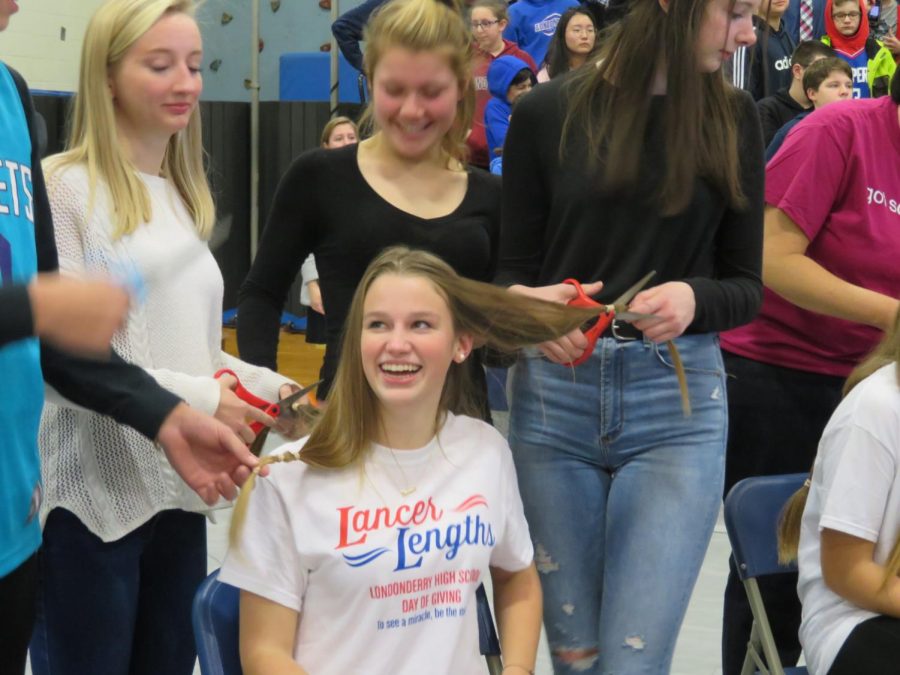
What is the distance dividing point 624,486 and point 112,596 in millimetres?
777

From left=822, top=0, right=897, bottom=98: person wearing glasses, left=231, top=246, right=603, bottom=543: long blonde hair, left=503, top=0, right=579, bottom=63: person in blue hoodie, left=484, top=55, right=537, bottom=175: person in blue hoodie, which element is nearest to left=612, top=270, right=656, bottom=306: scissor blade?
left=231, top=246, right=603, bottom=543: long blonde hair

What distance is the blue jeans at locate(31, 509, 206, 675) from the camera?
1891 millimetres

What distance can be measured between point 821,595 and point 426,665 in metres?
0.71

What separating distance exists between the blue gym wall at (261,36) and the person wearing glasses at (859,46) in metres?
3.99

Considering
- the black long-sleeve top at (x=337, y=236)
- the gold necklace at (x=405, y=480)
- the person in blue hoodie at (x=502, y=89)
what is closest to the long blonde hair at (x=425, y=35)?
the black long-sleeve top at (x=337, y=236)

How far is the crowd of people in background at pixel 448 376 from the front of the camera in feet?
6.11

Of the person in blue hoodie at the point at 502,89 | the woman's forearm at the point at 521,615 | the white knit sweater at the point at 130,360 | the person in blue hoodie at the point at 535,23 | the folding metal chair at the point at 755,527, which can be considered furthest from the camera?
the person in blue hoodie at the point at 535,23

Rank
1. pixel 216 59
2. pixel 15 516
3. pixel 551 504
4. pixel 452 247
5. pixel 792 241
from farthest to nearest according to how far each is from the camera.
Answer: pixel 216 59, pixel 792 241, pixel 452 247, pixel 551 504, pixel 15 516

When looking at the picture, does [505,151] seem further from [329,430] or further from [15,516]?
[15,516]

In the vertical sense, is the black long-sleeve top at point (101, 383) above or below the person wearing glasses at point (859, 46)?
below

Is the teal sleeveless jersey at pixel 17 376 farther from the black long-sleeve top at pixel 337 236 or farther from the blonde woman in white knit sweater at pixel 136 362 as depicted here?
A: the black long-sleeve top at pixel 337 236

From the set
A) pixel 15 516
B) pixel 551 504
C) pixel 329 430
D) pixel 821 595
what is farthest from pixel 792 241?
pixel 15 516

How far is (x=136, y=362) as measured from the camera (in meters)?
1.92

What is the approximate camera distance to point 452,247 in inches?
81.0
